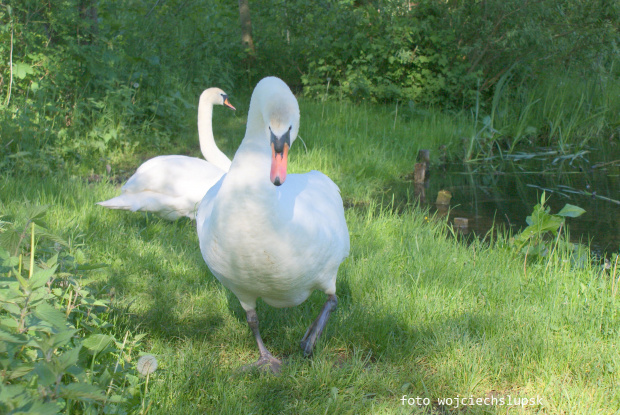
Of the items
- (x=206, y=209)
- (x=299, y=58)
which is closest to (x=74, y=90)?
(x=206, y=209)

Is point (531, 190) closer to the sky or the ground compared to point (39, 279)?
closer to the ground

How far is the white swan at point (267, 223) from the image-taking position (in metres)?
2.29

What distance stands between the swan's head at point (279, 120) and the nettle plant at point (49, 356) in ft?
2.81

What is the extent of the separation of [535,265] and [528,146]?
5893mm

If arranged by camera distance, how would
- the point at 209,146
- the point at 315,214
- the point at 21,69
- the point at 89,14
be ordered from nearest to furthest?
A: 1. the point at 315,214
2. the point at 209,146
3. the point at 21,69
4. the point at 89,14

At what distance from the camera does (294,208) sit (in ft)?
8.48

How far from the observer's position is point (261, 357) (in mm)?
2949

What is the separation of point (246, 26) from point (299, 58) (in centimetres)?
117

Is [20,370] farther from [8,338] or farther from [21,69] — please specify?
[21,69]

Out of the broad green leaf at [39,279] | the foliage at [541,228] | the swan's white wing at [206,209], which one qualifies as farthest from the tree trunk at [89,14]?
the broad green leaf at [39,279]

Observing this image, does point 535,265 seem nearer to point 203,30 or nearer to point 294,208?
point 294,208

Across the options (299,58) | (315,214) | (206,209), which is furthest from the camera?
(299,58)

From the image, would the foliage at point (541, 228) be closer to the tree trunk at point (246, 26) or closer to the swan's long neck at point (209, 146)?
the swan's long neck at point (209, 146)

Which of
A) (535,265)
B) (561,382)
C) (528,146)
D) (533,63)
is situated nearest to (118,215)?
(535,265)
